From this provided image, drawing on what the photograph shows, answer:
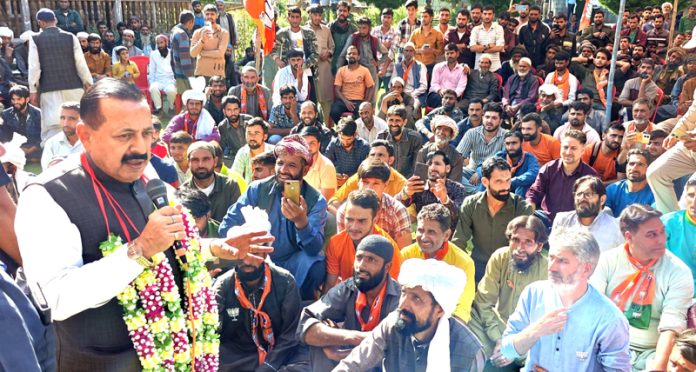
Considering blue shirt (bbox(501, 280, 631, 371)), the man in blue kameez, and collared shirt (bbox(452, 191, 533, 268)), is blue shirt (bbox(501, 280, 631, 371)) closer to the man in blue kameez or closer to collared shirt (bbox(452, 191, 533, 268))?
the man in blue kameez

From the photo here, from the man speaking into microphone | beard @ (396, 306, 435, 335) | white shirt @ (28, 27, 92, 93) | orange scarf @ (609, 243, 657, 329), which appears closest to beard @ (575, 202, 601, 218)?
orange scarf @ (609, 243, 657, 329)

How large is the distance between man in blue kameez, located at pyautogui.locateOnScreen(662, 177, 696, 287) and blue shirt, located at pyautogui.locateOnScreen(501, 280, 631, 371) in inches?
49.5

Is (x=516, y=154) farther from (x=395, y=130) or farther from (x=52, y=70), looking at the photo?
(x=52, y=70)

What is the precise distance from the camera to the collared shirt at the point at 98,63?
11.8 metres

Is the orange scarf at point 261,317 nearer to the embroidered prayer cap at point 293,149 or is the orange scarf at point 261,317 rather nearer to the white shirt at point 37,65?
the embroidered prayer cap at point 293,149

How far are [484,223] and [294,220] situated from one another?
4.97ft

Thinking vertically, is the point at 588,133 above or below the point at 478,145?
above

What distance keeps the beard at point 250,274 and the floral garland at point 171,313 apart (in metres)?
1.11

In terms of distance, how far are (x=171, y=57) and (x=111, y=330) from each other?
11.0m

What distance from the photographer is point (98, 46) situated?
39.1 ft

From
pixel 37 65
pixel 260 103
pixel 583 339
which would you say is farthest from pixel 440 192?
pixel 37 65

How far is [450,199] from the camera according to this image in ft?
18.7

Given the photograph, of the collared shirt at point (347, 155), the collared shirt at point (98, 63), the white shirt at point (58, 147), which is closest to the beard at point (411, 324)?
the collared shirt at point (347, 155)

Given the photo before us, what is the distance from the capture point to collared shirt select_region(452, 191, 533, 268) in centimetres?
507
